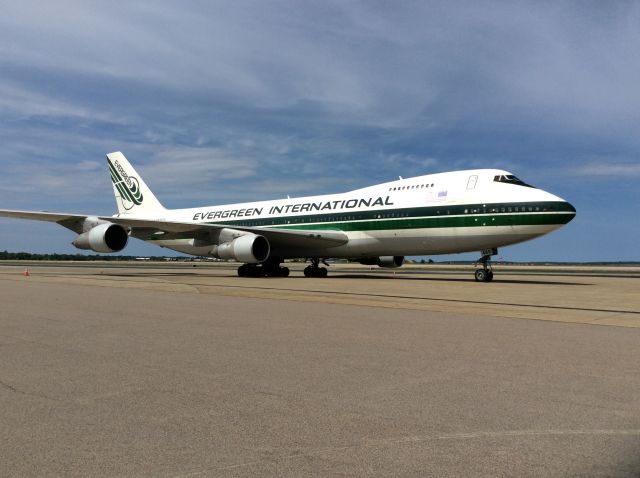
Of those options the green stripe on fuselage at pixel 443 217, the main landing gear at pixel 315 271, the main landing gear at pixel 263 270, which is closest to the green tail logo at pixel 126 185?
the main landing gear at pixel 263 270

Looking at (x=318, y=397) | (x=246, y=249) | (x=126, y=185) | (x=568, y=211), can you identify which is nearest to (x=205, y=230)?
(x=246, y=249)

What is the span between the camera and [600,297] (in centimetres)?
1476

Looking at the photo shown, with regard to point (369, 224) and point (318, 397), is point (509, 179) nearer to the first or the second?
point (369, 224)

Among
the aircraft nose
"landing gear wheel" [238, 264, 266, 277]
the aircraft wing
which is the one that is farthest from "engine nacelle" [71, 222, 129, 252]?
the aircraft nose

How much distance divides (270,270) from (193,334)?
843 inches

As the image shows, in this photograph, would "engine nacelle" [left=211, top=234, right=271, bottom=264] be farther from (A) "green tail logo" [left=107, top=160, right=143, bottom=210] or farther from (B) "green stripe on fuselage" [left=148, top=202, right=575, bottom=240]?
(A) "green tail logo" [left=107, top=160, right=143, bottom=210]

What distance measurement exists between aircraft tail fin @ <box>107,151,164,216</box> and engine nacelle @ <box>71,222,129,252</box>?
9.59 meters

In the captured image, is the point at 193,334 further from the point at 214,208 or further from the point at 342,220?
the point at 214,208

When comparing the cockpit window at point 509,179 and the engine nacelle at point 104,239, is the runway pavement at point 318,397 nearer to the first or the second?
the cockpit window at point 509,179

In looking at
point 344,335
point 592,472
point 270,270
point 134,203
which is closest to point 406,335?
point 344,335

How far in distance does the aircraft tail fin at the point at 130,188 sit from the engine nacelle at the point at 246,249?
41.8 ft

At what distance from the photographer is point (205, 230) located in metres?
26.7

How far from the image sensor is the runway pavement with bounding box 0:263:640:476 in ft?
10.3

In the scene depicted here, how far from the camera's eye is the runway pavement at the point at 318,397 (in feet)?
10.3
